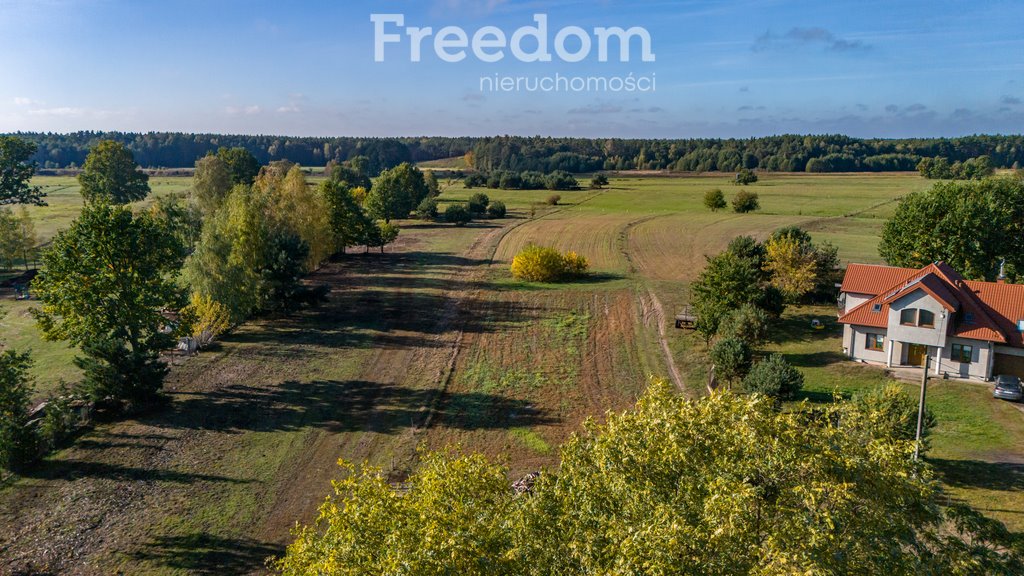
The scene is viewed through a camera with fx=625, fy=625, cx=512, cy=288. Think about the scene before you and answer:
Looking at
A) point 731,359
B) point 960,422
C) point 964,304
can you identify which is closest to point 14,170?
point 731,359

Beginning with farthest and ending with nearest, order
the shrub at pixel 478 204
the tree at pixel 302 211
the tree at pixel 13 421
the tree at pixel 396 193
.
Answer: the shrub at pixel 478 204, the tree at pixel 396 193, the tree at pixel 302 211, the tree at pixel 13 421

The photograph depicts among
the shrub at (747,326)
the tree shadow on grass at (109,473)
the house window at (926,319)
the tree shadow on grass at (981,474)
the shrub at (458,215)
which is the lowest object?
the tree shadow on grass at (109,473)

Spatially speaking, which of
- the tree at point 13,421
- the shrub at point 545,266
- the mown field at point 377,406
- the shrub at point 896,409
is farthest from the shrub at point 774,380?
the shrub at point 545,266

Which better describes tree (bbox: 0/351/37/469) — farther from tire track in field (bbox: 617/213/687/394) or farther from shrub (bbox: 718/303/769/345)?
shrub (bbox: 718/303/769/345)

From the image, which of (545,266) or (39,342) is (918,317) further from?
(39,342)

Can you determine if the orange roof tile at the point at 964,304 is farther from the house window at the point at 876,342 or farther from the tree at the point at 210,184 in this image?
the tree at the point at 210,184

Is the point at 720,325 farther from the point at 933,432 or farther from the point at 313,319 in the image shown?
the point at 313,319

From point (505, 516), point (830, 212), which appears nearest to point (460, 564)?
point (505, 516)
